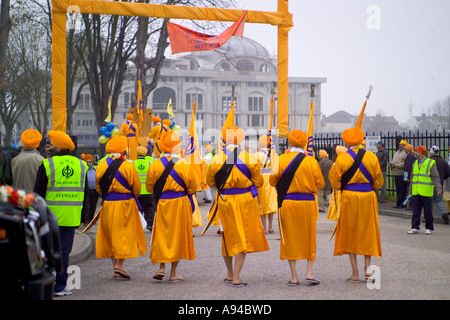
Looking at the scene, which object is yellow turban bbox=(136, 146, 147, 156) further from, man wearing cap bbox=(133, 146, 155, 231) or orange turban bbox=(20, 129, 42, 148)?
orange turban bbox=(20, 129, 42, 148)

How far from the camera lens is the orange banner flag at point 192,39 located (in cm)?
1612

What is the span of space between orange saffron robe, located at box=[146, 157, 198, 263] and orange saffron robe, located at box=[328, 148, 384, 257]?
2043 millimetres

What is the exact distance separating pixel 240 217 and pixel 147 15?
859cm

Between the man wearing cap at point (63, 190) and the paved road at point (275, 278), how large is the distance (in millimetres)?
687

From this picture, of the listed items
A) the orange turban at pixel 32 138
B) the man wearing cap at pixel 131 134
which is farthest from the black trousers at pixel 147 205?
the orange turban at pixel 32 138

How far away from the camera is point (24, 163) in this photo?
10727mm

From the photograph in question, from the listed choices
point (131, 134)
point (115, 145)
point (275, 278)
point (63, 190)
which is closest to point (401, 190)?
point (131, 134)

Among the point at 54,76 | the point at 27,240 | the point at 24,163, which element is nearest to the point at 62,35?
the point at 54,76

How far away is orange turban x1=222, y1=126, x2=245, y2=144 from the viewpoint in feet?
29.0

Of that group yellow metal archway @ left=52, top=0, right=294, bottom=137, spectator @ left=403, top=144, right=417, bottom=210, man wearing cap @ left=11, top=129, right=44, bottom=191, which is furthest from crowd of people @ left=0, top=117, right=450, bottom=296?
spectator @ left=403, top=144, right=417, bottom=210

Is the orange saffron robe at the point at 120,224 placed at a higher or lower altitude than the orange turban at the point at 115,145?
lower

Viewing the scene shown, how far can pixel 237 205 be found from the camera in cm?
862

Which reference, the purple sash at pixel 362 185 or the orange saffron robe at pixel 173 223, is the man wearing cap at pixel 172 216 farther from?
the purple sash at pixel 362 185
